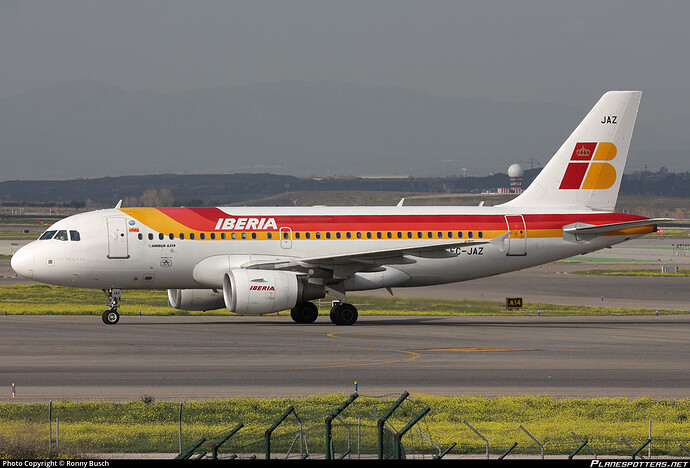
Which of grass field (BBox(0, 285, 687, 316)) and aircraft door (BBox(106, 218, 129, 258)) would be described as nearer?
aircraft door (BBox(106, 218, 129, 258))

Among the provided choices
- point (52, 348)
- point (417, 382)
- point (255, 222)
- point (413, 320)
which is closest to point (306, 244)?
point (255, 222)

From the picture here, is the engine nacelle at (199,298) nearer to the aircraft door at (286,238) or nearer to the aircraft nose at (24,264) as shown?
the aircraft door at (286,238)

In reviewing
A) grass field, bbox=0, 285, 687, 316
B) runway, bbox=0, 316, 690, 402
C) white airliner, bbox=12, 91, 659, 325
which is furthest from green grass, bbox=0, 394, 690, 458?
grass field, bbox=0, 285, 687, 316

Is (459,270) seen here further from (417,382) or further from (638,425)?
(638,425)

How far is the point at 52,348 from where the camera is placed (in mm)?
31062

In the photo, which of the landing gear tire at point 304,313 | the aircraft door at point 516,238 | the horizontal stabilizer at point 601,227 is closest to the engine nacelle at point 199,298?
the landing gear tire at point 304,313

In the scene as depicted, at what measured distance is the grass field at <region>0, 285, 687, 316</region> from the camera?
140 ft

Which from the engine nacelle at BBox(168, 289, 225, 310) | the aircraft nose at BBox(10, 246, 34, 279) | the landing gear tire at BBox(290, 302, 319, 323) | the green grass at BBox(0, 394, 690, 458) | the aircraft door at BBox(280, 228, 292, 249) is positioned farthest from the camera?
the engine nacelle at BBox(168, 289, 225, 310)

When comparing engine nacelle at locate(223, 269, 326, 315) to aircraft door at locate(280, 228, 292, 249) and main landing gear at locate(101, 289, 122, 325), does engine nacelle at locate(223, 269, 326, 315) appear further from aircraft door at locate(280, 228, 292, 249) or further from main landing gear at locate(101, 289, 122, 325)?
main landing gear at locate(101, 289, 122, 325)

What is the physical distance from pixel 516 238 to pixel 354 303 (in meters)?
7.80

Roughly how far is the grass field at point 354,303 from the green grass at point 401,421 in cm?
2045

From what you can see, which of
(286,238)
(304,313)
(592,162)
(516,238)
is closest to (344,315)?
(304,313)

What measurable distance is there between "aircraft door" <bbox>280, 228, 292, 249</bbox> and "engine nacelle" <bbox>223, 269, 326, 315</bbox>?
8.26ft

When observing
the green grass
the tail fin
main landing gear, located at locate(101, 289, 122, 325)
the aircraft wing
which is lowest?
the green grass
